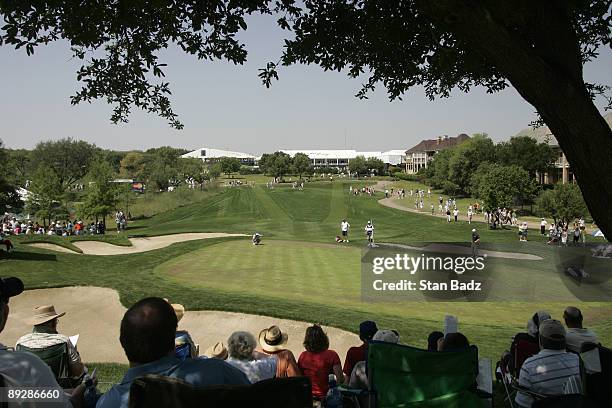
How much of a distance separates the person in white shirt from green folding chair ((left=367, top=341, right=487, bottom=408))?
7.52ft

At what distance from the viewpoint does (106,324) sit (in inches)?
493

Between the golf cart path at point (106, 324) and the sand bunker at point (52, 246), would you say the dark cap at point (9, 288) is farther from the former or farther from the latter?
the sand bunker at point (52, 246)

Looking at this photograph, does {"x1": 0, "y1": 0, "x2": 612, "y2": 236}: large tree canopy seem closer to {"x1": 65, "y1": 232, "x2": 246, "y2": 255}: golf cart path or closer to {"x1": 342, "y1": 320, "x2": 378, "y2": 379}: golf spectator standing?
{"x1": 342, "y1": 320, "x2": 378, "y2": 379}: golf spectator standing

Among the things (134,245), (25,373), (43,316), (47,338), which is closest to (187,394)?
(25,373)

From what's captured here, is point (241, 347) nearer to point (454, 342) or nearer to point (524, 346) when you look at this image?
point (454, 342)

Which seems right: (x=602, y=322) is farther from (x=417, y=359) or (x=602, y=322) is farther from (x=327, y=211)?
(x=327, y=211)

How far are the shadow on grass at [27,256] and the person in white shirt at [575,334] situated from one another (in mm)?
18847

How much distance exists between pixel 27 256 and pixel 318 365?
17.7 metres

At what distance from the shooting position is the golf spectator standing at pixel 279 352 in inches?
219

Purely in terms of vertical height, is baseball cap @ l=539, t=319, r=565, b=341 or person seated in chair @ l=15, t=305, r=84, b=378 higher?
baseball cap @ l=539, t=319, r=565, b=341

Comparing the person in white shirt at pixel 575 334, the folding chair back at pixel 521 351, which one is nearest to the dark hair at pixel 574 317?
the person in white shirt at pixel 575 334

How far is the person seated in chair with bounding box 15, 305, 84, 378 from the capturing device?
5.87m

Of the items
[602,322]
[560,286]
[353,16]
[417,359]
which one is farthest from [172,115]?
[560,286]

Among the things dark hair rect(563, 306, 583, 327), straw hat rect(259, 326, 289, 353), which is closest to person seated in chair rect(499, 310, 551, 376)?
dark hair rect(563, 306, 583, 327)
